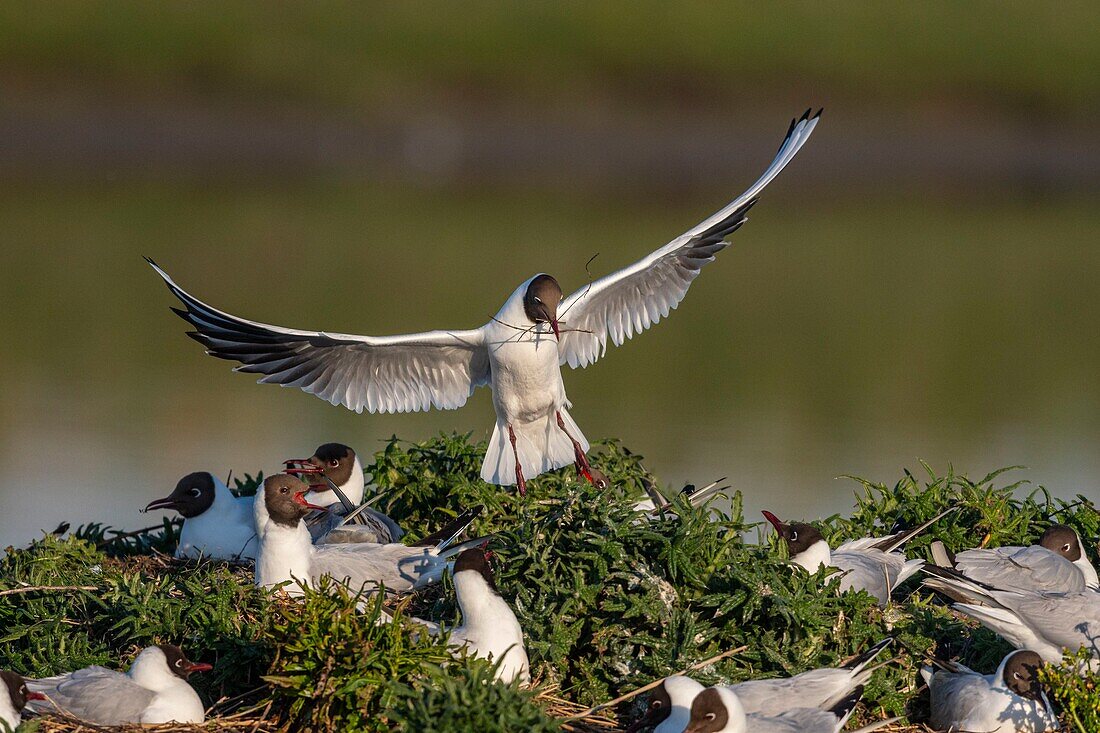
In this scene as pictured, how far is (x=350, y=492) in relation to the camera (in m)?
9.20

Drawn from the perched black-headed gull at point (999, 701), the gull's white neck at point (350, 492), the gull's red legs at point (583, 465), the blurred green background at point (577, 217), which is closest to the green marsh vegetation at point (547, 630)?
the perched black-headed gull at point (999, 701)

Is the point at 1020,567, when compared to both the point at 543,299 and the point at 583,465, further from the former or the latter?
the point at 543,299

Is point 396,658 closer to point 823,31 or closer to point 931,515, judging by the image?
point 931,515

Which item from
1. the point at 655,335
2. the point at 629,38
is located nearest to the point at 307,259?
the point at 655,335

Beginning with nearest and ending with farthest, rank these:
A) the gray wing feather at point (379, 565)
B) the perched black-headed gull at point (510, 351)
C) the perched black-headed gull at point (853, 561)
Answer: the perched black-headed gull at point (853, 561) → the gray wing feather at point (379, 565) → the perched black-headed gull at point (510, 351)

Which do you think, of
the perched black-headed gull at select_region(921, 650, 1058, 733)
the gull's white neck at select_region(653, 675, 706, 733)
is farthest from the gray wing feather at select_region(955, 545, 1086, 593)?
the gull's white neck at select_region(653, 675, 706, 733)

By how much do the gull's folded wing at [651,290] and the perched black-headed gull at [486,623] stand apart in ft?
11.6

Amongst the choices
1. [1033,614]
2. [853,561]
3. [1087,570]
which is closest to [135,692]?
[853,561]

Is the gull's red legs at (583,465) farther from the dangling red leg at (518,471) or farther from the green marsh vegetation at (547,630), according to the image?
the green marsh vegetation at (547,630)

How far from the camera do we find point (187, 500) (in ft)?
→ 28.6

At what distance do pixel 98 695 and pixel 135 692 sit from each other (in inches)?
6.8

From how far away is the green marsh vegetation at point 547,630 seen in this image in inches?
232

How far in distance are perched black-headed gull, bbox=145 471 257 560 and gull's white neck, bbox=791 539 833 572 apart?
3.08 m

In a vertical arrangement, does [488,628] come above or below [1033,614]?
above
